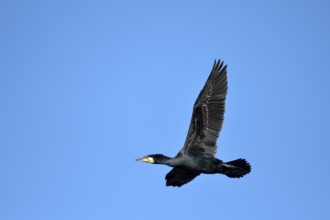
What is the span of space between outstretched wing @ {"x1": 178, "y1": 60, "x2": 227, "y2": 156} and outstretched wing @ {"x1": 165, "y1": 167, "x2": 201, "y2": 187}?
3.77 feet

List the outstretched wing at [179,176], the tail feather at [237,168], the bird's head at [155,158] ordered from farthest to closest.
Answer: the outstretched wing at [179,176]
the bird's head at [155,158]
the tail feather at [237,168]

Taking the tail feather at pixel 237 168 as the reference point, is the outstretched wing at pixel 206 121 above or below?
above

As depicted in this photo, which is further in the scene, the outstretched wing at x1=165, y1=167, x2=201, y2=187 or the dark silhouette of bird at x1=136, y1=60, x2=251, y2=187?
the outstretched wing at x1=165, y1=167, x2=201, y2=187

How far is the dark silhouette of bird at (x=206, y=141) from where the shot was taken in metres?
15.9

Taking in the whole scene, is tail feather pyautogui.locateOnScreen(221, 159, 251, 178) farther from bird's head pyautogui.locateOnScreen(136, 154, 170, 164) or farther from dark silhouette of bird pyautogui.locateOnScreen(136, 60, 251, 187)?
bird's head pyautogui.locateOnScreen(136, 154, 170, 164)

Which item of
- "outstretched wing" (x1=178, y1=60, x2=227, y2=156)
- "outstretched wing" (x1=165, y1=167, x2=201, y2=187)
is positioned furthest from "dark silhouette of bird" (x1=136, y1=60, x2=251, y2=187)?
"outstretched wing" (x1=165, y1=167, x2=201, y2=187)

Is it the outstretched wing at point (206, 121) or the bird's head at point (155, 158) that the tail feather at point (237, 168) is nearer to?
the outstretched wing at point (206, 121)

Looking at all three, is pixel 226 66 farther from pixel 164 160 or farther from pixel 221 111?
pixel 164 160

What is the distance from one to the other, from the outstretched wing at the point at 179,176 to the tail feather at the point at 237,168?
1385 millimetres

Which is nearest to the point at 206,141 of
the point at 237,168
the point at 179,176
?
the point at 237,168

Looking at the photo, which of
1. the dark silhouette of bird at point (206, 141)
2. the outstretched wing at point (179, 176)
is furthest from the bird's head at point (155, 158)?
the outstretched wing at point (179, 176)

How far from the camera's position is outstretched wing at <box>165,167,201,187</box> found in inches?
674

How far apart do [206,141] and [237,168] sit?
1195 mm

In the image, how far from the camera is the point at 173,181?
686 inches
